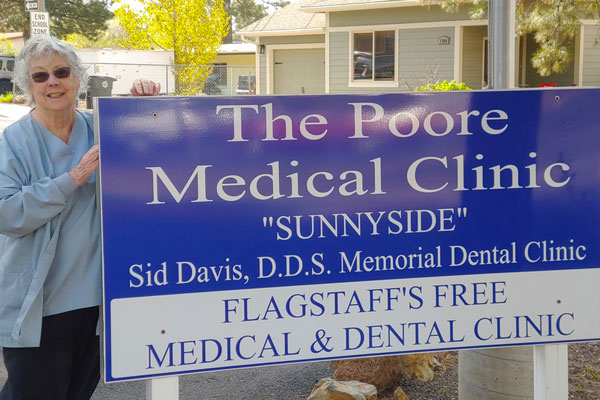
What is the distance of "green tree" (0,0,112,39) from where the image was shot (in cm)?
3559

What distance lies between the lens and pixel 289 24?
952 inches

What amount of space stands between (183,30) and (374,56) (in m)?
6.33

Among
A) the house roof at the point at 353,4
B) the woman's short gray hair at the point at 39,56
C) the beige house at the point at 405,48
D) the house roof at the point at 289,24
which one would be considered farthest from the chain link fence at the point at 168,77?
the woman's short gray hair at the point at 39,56

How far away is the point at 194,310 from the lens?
8.21 feet

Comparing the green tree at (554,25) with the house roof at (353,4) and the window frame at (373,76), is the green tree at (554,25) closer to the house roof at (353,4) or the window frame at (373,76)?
the house roof at (353,4)

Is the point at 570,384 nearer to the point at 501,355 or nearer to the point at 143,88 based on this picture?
the point at 501,355

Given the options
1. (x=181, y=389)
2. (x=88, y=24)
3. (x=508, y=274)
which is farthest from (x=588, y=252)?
(x=88, y=24)

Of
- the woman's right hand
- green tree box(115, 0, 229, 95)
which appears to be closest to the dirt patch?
the woman's right hand

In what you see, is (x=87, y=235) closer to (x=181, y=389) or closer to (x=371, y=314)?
(x=371, y=314)

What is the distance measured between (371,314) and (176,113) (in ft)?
3.11

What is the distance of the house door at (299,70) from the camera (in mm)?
24078

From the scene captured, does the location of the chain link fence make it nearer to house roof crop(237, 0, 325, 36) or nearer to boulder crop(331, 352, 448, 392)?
house roof crop(237, 0, 325, 36)

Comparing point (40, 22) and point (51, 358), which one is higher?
point (40, 22)

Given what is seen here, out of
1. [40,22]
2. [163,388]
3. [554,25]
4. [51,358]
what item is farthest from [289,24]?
[163,388]
